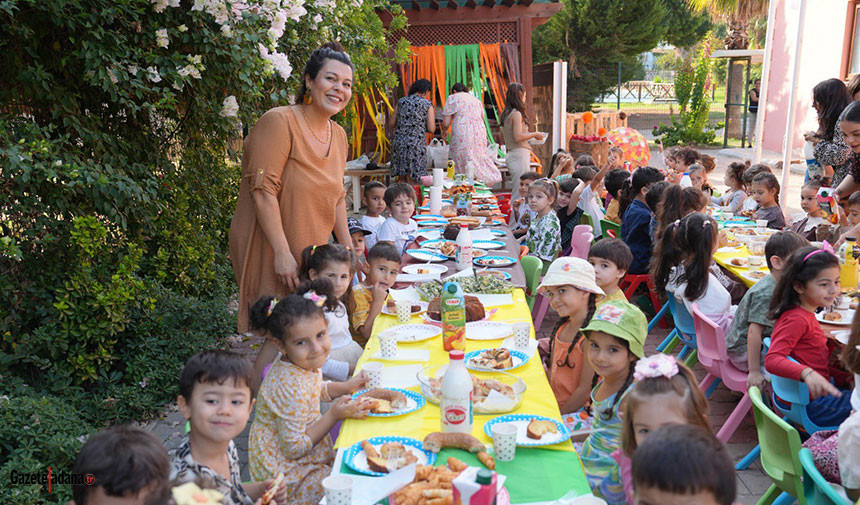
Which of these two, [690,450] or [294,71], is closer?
[690,450]

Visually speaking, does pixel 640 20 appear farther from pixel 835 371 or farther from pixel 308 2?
pixel 835 371

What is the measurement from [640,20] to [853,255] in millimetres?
20246

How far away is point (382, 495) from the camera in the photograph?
204 cm

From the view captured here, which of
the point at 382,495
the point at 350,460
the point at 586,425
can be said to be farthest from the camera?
the point at 586,425

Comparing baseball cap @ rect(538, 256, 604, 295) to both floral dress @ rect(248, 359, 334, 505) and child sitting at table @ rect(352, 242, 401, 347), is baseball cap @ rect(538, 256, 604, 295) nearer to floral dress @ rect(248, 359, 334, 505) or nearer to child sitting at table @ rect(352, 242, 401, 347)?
child sitting at table @ rect(352, 242, 401, 347)

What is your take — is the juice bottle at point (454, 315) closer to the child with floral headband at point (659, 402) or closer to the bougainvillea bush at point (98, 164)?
the child with floral headband at point (659, 402)

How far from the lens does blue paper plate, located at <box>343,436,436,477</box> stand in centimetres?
220

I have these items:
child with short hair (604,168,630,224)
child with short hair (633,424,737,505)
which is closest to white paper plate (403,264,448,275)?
child with short hair (633,424,737,505)

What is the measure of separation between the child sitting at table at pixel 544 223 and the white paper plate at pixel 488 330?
2750 mm

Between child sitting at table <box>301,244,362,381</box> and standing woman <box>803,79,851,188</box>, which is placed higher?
standing woman <box>803,79,851,188</box>

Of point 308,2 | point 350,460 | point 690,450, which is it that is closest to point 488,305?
point 350,460

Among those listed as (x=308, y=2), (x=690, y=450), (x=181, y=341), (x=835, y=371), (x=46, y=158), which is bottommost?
(x=181, y=341)

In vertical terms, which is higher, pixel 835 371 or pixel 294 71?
pixel 294 71

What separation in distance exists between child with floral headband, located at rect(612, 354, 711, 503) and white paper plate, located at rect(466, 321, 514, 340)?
121 centimetres
